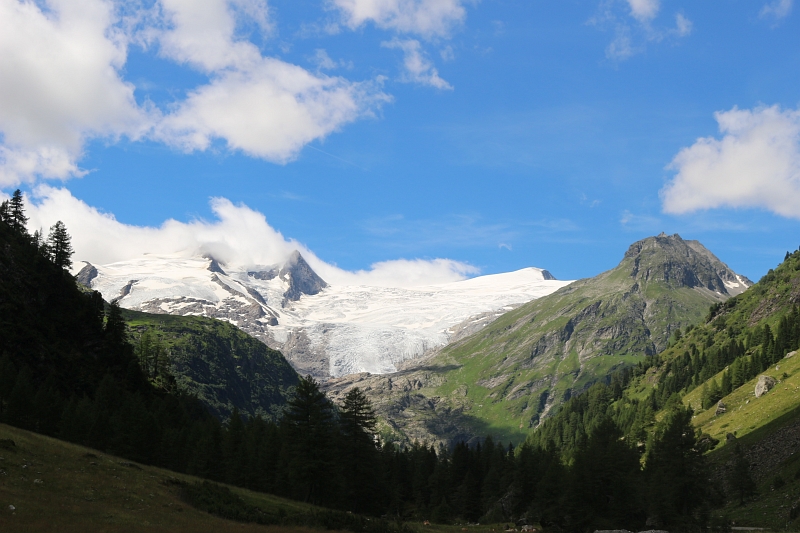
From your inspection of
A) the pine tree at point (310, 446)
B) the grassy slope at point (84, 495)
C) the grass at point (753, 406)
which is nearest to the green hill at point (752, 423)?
the grass at point (753, 406)

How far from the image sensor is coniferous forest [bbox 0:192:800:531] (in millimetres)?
68812

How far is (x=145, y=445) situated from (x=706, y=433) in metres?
107

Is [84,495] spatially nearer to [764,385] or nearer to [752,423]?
[752,423]

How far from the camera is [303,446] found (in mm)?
68062

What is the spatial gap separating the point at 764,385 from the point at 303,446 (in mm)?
108039

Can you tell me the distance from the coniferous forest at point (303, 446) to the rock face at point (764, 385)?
774 inches

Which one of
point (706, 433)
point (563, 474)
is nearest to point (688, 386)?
point (706, 433)

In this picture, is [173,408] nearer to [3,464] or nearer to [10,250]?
[10,250]

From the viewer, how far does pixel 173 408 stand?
124 m

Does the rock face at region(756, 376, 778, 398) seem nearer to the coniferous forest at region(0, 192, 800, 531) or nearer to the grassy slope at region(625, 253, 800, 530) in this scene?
the grassy slope at region(625, 253, 800, 530)

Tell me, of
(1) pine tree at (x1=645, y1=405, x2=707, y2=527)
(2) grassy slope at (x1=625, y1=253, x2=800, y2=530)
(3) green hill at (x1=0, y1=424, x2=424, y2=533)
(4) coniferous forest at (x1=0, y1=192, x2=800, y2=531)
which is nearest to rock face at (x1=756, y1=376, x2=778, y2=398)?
(2) grassy slope at (x1=625, y1=253, x2=800, y2=530)

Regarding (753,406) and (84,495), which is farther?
(753,406)

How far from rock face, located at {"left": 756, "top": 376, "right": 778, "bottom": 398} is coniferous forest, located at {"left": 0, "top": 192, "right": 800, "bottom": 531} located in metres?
19.6

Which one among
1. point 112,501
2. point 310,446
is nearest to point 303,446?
point 310,446
